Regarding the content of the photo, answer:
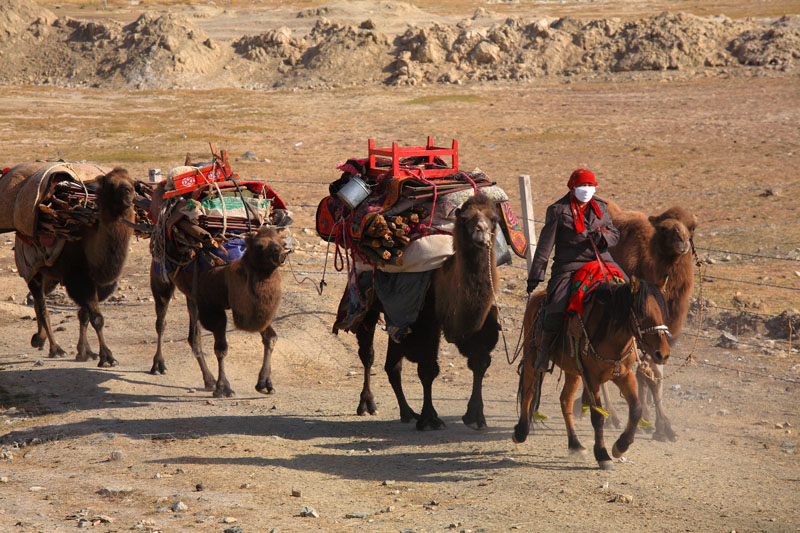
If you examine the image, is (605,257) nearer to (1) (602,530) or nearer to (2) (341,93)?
(1) (602,530)

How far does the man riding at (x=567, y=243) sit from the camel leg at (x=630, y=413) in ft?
2.45

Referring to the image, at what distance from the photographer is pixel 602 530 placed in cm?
635

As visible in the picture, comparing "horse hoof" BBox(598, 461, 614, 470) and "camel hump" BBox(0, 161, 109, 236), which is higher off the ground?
"camel hump" BBox(0, 161, 109, 236)

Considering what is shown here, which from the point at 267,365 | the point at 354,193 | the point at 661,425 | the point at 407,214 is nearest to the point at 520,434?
the point at 661,425

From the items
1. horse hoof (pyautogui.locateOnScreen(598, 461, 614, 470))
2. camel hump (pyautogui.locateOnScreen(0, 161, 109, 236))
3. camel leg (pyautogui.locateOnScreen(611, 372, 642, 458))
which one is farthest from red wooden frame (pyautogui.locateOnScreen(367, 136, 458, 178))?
camel hump (pyautogui.locateOnScreen(0, 161, 109, 236))

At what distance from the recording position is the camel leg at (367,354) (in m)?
9.87

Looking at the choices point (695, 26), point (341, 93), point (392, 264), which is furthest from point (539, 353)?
point (695, 26)

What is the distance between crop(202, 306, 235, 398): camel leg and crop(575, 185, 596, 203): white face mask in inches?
180

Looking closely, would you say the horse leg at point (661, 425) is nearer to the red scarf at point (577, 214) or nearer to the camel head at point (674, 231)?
the camel head at point (674, 231)

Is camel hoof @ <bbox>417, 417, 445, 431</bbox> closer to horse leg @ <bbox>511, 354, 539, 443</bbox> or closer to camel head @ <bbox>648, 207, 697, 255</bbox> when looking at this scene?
horse leg @ <bbox>511, 354, 539, 443</bbox>

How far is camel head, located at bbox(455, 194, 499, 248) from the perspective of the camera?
26.3 ft

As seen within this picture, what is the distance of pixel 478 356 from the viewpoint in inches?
363

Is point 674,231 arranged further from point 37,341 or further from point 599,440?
point 37,341

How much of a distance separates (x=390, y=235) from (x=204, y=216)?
2713mm
